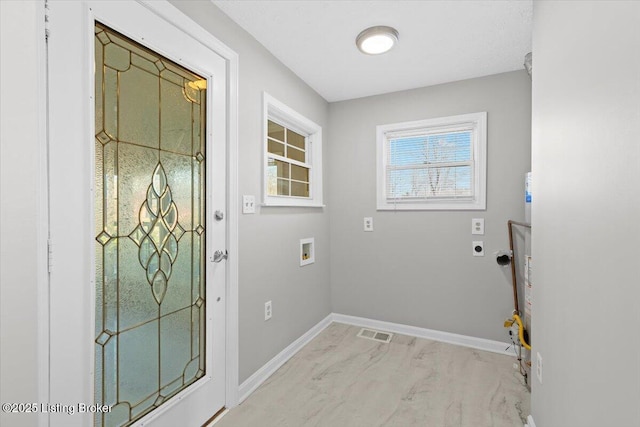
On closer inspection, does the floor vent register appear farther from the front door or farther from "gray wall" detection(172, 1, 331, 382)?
the front door

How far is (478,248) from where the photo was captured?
8.54 feet

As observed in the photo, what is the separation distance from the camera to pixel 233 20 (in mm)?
1849

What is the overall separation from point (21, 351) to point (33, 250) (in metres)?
0.31

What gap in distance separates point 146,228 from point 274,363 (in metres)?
1.47

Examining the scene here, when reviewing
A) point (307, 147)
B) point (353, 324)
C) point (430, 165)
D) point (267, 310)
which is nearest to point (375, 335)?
point (353, 324)

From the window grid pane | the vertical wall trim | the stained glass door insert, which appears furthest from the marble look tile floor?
the window grid pane

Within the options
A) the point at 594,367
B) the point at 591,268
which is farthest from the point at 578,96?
the point at 594,367

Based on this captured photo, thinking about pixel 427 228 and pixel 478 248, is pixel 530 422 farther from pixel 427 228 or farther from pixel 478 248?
pixel 427 228

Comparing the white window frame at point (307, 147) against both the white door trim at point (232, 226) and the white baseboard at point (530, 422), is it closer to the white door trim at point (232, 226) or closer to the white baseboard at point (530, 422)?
the white door trim at point (232, 226)

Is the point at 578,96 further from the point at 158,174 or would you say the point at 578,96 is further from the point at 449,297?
the point at 449,297

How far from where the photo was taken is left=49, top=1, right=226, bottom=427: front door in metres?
1.02

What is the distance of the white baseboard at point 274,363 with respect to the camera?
6.21ft

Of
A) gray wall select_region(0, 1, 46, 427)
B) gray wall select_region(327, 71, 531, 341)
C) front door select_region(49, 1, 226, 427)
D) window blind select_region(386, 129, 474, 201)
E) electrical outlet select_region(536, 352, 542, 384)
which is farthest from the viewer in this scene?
window blind select_region(386, 129, 474, 201)

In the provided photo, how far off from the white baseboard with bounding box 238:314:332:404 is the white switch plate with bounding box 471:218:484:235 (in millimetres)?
1751
